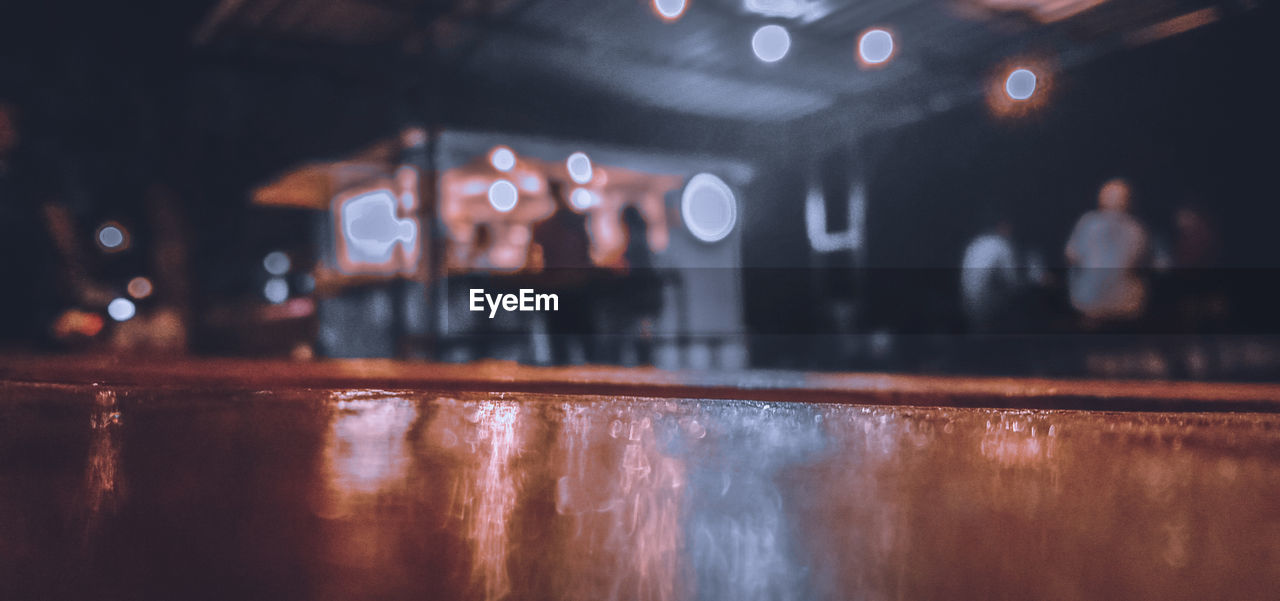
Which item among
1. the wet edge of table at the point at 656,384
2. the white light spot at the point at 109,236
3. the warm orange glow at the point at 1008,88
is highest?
the warm orange glow at the point at 1008,88

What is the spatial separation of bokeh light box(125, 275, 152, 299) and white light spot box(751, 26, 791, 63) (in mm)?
3466

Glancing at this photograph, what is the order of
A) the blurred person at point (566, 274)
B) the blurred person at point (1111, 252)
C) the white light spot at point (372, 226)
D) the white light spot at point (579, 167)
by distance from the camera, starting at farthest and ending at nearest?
the white light spot at point (579, 167), the white light spot at point (372, 226), the blurred person at point (1111, 252), the blurred person at point (566, 274)

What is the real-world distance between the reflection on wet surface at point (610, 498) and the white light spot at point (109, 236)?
2343 millimetres

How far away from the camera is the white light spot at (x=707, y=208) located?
5092 millimetres

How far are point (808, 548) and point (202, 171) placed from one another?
A: 10.3 feet

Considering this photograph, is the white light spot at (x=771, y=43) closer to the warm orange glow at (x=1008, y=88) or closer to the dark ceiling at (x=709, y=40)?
the dark ceiling at (x=709, y=40)

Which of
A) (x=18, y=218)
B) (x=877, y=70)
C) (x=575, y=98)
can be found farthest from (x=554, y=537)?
(x=877, y=70)

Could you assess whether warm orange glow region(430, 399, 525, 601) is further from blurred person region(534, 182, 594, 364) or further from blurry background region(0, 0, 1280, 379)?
blurred person region(534, 182, 594, 364)

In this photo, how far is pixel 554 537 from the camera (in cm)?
Result: 68

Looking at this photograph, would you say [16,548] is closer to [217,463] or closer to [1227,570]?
[217,463]

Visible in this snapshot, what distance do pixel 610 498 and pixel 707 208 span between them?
4.59 m

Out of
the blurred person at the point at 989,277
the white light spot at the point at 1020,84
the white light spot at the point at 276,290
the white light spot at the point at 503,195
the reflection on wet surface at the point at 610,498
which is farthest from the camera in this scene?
the blurred person at the point at 989,277

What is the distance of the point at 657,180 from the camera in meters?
4.91

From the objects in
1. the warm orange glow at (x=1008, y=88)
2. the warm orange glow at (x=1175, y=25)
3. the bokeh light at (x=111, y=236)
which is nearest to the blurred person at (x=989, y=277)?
the warm orange glow at (x=1008, y=88)
